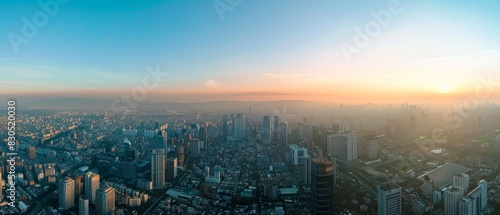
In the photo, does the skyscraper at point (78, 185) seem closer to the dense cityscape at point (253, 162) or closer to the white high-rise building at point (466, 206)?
the dense cityscape at point (253, 162)

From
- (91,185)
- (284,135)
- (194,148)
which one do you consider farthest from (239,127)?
(91,185)

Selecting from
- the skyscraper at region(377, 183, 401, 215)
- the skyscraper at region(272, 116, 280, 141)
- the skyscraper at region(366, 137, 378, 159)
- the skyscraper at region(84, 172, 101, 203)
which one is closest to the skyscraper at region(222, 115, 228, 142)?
the skyscraper at region(272, 116, 280, 141)

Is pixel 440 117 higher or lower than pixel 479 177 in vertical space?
higher

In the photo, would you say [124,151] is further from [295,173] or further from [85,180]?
[295,173]

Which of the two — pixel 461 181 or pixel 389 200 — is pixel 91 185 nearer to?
pixel 389 200

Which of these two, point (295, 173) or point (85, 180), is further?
point (295, 173)

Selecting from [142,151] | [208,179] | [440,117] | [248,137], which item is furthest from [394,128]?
[142,151]
